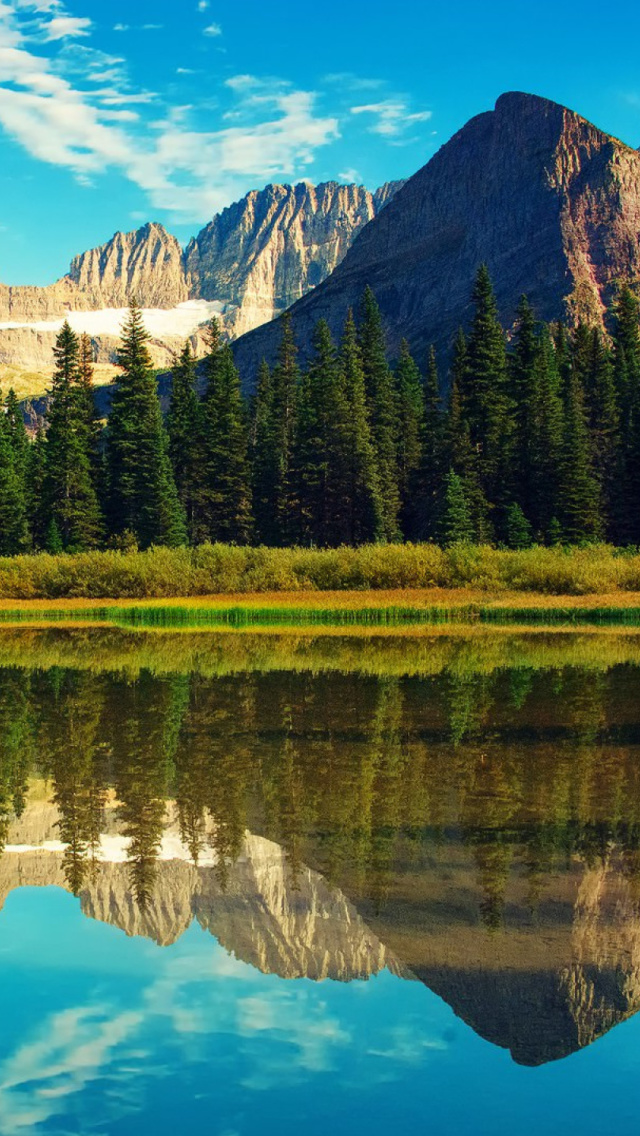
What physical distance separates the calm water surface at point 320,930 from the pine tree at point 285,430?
67.3m

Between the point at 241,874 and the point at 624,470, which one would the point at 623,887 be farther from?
the point at 624,470

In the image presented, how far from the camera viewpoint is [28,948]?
10.0 meters

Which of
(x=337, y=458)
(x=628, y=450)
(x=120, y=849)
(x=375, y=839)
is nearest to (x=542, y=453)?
(x=628, y=450)

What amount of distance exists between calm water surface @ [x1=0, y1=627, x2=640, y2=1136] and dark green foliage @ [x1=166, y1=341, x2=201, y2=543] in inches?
2733

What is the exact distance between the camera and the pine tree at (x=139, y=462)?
80750 mm

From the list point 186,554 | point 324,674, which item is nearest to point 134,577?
point 186,554

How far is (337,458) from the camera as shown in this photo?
283ft

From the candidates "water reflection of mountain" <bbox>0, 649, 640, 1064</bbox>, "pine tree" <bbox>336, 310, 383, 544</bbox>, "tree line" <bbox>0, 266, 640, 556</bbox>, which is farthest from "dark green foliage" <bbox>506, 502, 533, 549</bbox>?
"water reflection of mountain" <bbox>0, 649, 640, 1064</bbox>

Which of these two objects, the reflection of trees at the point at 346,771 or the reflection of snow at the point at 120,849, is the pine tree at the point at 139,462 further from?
the reflection of snow at the point at 120,849

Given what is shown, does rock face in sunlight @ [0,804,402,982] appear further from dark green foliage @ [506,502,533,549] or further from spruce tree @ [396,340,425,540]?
spruce tree @ [396,340,425,540]

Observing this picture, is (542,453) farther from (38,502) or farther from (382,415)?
(38,502)

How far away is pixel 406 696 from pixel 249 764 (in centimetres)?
901

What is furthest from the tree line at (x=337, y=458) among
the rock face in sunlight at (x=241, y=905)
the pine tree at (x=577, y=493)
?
the rock face in sunlight at (x=241, y=905)

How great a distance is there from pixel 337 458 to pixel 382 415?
922 cm
